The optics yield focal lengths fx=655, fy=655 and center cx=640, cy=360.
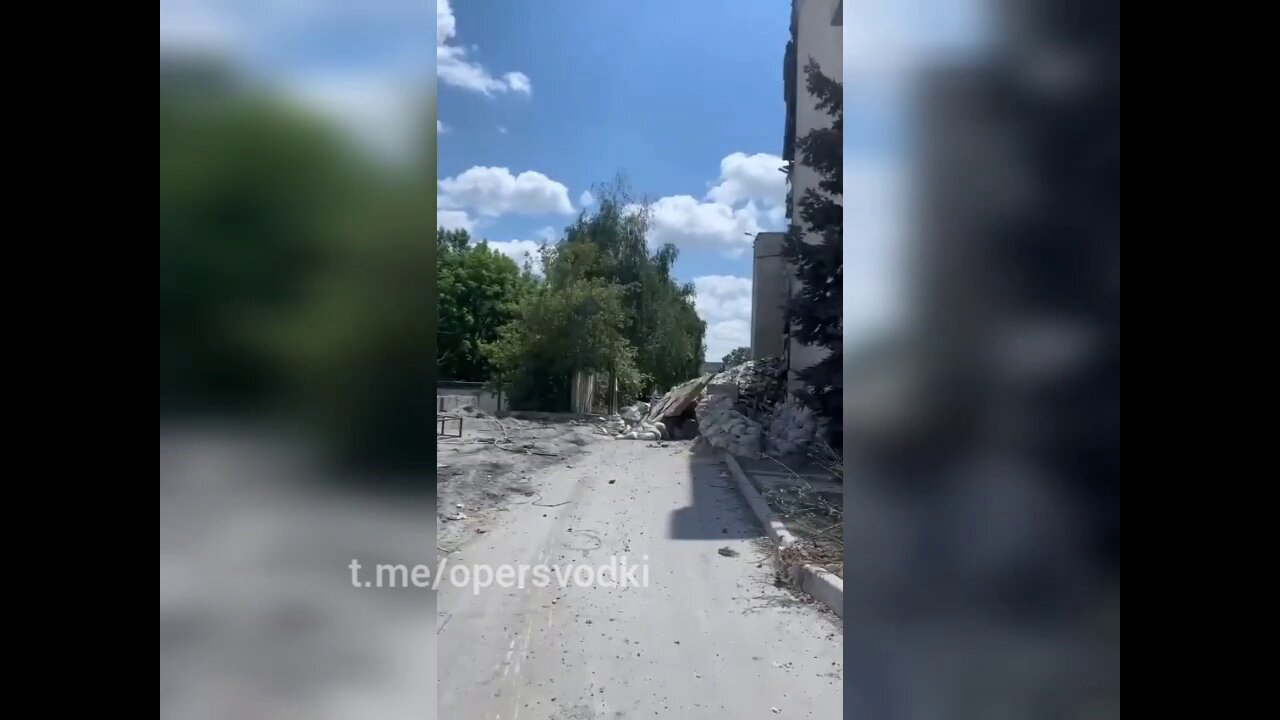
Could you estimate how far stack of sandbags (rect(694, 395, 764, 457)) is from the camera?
10.1m

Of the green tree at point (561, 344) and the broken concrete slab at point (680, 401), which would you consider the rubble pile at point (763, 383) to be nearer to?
the broken concrete slab at point (680, 401)

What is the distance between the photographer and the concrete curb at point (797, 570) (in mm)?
3885

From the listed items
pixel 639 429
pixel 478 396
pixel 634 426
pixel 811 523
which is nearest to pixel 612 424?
pixel 634 426

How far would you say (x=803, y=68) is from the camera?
37.1 ft

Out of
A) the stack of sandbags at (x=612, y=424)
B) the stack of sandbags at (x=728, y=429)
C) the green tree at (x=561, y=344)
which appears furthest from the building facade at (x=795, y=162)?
the stack of sandbags at (x=612, y=424)

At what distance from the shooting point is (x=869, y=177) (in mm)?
1434

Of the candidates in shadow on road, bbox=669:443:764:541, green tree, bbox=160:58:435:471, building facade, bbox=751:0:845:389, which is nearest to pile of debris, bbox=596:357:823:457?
building facade, bbox=751:0:845:389

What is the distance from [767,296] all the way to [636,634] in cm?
1236

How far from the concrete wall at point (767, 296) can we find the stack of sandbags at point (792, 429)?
504 centimetres
